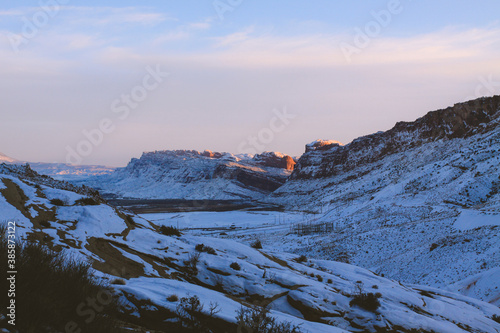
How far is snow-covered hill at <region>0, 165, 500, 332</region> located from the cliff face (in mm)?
84027

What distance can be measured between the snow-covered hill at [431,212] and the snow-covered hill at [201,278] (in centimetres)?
1088

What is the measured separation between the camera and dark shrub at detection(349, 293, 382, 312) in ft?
43.5

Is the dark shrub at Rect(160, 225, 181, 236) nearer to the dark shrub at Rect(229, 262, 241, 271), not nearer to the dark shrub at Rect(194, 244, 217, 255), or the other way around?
the dark shrub at Rect(194, 244, 217, 255)

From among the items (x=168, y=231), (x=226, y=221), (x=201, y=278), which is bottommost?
(x=226, y=221)

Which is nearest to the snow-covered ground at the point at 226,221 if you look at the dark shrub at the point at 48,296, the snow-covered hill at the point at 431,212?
the snow-covered hill at the point at 431,212

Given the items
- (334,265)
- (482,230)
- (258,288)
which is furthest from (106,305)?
(482,230)

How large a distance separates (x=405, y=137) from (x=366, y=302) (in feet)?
378

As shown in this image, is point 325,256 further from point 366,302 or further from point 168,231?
point 366,302

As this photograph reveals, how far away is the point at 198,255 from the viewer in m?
14.7

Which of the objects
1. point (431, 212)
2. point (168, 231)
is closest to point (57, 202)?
point (168, 231)

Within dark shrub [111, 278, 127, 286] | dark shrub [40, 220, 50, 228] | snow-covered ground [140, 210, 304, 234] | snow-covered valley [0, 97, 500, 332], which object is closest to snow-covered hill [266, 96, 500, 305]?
snow-covered valley [0, 97, 500, 332]

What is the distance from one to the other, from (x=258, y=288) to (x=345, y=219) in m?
48.7

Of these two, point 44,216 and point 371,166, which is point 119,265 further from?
point 371,166

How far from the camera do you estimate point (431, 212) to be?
47.7 metres
